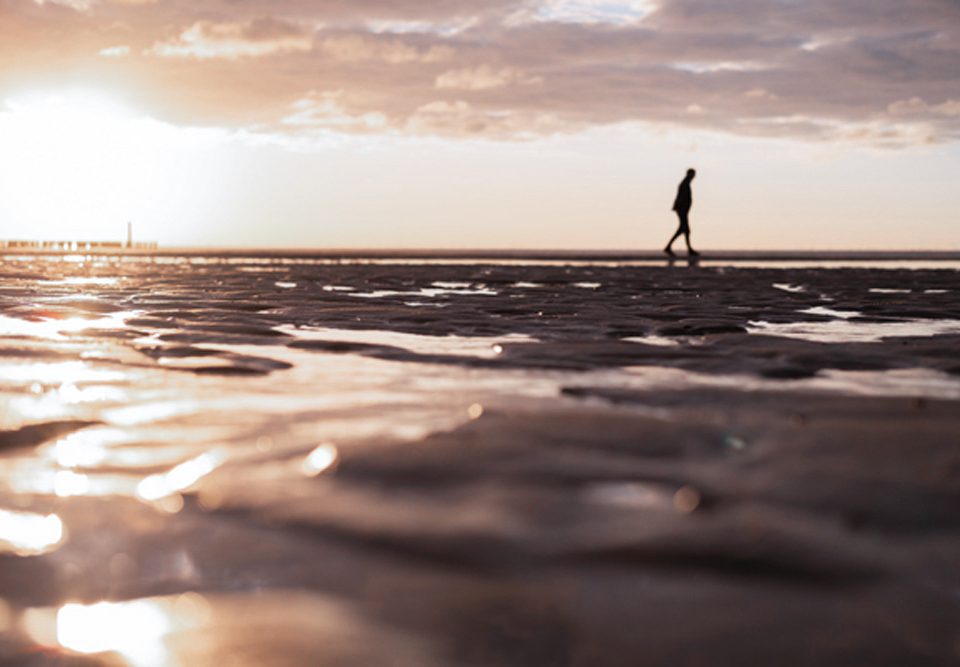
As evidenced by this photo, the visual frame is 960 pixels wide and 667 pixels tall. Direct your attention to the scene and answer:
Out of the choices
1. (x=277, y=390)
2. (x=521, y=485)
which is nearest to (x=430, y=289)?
(x=277, y=390)

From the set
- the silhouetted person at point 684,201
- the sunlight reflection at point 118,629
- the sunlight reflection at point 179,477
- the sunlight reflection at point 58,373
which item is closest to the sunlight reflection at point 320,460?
the sunlight reflection at point 179,477

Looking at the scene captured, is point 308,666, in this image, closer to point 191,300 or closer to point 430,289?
point 191,300

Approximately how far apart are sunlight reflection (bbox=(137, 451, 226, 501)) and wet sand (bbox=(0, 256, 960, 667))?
0.01 m

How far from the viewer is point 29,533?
6.23ft

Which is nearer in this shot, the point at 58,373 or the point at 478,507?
the point at 478,507

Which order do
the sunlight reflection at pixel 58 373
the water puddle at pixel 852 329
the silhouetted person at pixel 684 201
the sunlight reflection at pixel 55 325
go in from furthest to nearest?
the silhouetted person at pixel 684 201 < the water puddle at pixel 852 329 < the sunlight reflection at pixel 55 325 < the sunlight reflection at pixel 58 373

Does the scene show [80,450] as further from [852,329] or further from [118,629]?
[852,329]

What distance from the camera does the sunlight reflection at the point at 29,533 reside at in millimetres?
1810

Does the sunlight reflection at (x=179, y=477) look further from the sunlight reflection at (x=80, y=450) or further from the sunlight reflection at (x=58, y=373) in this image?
the sunlight reflection at (x=58, y=373)

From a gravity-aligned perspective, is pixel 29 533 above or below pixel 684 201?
below

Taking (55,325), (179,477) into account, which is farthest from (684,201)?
(179,477)

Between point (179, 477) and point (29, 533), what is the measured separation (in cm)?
45

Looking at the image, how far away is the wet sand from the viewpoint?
1459mm

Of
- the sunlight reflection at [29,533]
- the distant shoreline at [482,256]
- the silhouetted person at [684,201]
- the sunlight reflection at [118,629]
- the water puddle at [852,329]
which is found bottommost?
the sunlight reflection at [118,629]
